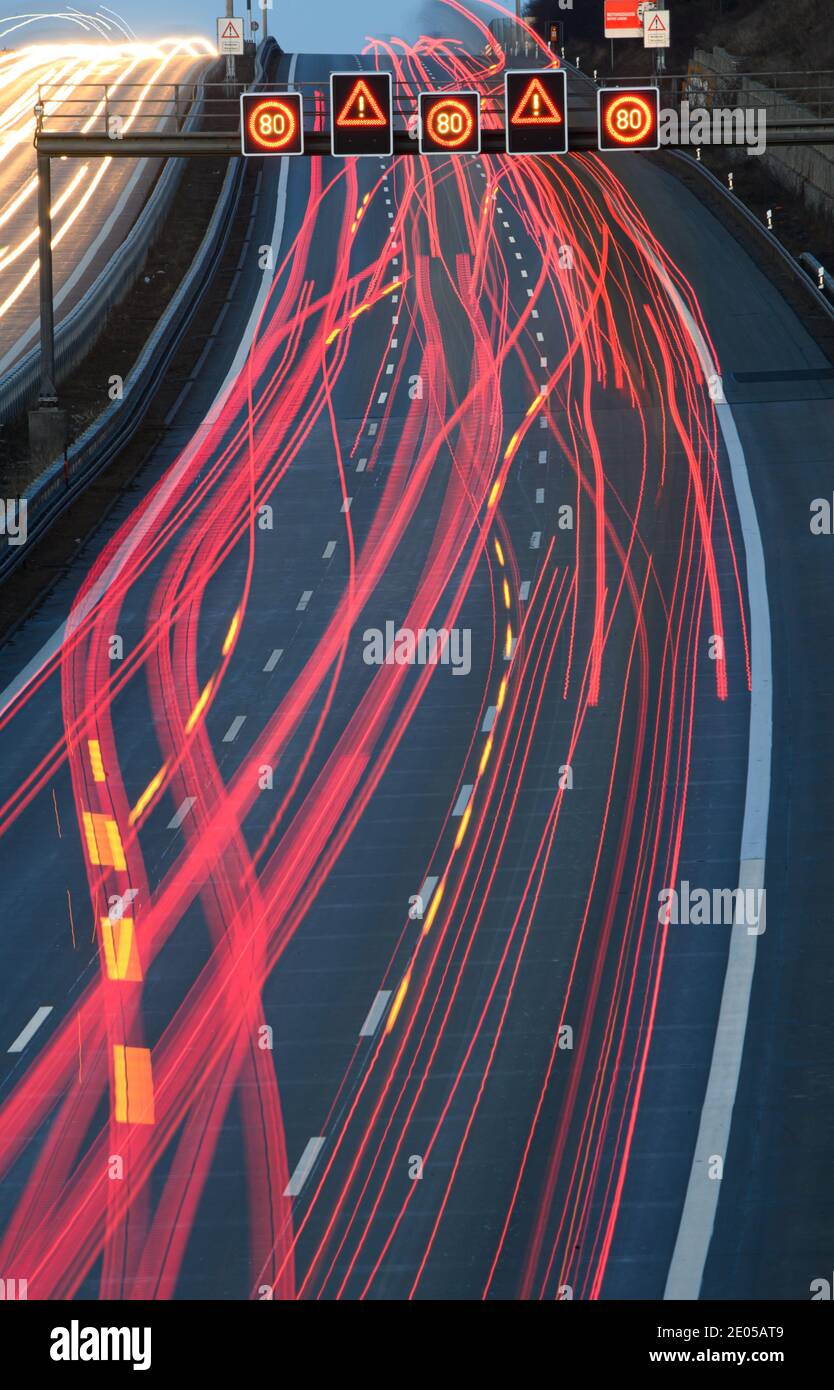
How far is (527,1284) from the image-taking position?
15.0 m

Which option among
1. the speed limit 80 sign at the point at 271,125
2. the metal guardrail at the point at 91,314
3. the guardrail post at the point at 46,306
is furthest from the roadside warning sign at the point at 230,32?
the speed limit 80 sign at the point at 271,125

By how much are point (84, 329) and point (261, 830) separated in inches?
1092

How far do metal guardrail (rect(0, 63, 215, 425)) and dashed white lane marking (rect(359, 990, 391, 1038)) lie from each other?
23253mm

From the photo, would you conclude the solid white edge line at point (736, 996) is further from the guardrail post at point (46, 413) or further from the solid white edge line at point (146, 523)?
the guardrail post at point (46, 413)

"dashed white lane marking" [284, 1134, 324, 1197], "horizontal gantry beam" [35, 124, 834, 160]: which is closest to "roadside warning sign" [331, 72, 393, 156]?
"horizontal gantry beam" [35, 124, 834, 160]

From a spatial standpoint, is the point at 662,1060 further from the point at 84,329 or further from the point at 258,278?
the point at 258,278

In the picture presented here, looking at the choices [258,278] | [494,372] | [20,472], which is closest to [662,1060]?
[20,472]

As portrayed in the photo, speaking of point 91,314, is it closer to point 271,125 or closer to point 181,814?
point 271,125

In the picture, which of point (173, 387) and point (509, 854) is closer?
point (509, 854)

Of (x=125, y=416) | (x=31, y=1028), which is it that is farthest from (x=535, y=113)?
(x=31, y=1028)

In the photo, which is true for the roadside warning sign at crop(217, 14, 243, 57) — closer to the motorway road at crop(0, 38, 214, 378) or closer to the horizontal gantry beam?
the motorway road at crop(0, 38, 214, 378)

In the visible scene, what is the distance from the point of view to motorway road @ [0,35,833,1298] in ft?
52.9

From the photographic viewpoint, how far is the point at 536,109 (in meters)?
35.5

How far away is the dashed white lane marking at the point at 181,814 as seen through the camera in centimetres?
2388
